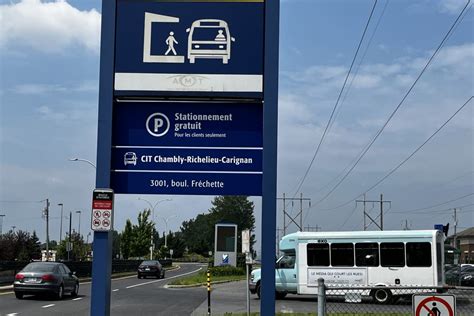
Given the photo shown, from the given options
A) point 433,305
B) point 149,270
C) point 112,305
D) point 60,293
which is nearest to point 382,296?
point 112,305

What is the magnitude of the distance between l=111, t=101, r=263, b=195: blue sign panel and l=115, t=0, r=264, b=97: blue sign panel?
27cm

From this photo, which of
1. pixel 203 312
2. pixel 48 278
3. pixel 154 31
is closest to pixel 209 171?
pixel 154 31

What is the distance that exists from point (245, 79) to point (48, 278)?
19100 millimetres

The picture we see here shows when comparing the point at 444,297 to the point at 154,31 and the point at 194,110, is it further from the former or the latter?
the point at 154,31

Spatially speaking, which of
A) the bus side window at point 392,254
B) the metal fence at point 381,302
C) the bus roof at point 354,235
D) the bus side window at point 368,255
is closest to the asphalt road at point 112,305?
the bus roof at point 354,235

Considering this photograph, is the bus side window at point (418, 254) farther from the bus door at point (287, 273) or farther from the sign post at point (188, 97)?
the sign post at point (188, 97)

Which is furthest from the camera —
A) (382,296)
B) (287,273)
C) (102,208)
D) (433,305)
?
(287,273)

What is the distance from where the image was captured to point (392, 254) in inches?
1034

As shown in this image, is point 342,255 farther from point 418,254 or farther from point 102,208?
point 102,208

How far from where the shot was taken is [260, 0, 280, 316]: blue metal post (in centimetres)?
775

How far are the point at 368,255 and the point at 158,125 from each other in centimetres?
2002

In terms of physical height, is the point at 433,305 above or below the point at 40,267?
above

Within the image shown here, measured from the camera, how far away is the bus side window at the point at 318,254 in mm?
26938

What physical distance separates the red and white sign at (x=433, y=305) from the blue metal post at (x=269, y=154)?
69.3 inches
